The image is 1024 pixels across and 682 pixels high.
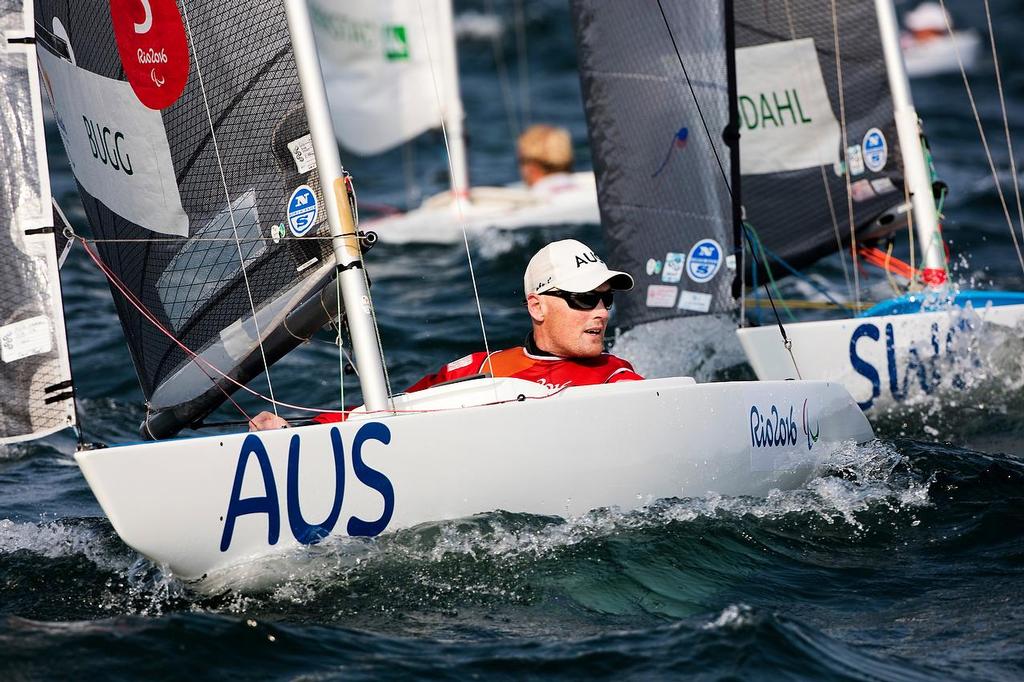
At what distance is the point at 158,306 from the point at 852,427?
7.59 ft

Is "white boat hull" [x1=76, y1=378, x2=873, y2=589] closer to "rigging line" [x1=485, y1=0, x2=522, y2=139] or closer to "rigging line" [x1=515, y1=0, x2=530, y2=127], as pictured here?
"rigging line" [x1=485, y1=0, x2=522, y2=139]

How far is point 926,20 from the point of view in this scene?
18125mm

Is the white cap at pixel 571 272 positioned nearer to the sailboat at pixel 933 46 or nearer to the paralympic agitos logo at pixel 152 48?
the paralympic agitos logo at pixel 152 48

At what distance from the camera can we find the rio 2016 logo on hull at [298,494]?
3.37 metres

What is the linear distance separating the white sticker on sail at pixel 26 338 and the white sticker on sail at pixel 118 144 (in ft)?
1.79

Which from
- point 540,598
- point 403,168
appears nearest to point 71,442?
point 540,598

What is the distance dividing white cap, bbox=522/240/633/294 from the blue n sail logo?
197 cm

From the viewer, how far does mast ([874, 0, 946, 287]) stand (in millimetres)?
6125

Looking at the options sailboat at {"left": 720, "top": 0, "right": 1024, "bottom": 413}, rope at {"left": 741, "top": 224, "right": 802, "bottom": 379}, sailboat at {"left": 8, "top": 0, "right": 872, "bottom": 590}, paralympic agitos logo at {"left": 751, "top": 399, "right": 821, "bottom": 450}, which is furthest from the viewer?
sailboat at {"left": 720, "top": 0, "right": 1024, "bottom": 413}

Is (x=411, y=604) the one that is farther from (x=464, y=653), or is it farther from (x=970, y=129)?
(x=970, y=129)

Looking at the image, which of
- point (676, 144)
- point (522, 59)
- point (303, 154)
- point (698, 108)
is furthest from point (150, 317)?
point (522, 59)

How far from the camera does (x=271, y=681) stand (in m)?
3.06

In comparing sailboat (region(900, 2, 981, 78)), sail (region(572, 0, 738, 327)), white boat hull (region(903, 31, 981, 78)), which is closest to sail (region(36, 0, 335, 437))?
sail (region(572, 0, 738, 327))

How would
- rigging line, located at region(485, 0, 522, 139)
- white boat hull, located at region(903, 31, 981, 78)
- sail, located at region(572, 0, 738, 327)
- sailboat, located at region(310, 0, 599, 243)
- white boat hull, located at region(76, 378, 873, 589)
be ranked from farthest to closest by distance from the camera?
white boat hull, located at region(903, 31, 981, 78) < rigging line, located at region(485, 0, 522, 139) < sailboat, located at region(310, 0, 599, 243) < sail, located at region(572, 0, 738, 327) < white boat hull, located at region(76, 378, 873, 589)
